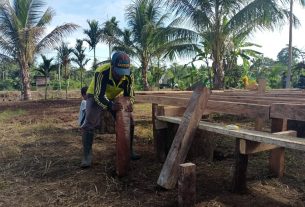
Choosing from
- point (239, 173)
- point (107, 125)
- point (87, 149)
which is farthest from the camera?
point (107, 125)

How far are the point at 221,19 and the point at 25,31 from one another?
9.77 m

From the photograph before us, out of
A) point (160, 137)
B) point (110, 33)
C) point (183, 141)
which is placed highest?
point (110, 33)

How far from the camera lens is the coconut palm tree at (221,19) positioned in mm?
11906

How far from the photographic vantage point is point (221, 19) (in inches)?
515

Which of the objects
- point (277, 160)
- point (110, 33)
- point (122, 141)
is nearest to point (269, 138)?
point (277, 160)

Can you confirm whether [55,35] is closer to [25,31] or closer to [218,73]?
[25,31]

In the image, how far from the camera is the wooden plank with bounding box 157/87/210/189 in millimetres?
3533

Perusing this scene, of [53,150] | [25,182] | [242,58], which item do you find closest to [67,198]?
[25,182]

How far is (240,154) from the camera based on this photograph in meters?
3.51

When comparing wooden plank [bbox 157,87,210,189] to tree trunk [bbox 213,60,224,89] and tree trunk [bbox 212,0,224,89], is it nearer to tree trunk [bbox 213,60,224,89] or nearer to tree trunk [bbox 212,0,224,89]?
tree trunk [bbox 212,0,224,89]

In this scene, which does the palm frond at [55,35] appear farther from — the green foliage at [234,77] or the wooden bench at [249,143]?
the wooden bench at [249,143]

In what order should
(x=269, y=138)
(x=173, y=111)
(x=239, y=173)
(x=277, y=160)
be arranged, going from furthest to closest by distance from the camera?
(x=173, y=111)
(x=277, y=160)
(x=239, y=173)
(x=269, y=138)

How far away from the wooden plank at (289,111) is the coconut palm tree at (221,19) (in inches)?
363

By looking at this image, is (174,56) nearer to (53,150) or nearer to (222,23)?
(222,23)
